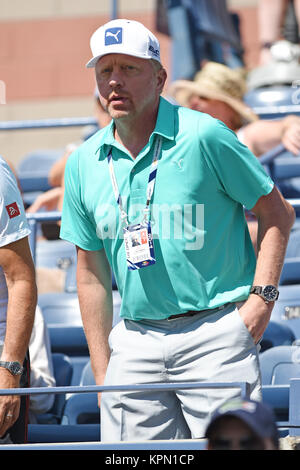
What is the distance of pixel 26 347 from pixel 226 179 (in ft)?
2.50

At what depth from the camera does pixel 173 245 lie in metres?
2.42

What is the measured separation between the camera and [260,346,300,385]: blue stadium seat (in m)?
3.16

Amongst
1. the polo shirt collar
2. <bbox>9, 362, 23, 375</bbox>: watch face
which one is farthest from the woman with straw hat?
<bbox>9, 362, 23, 375</bbox>: watch face

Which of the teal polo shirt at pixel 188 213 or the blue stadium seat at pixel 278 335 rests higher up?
the teal polo shirt at pixel 188 213

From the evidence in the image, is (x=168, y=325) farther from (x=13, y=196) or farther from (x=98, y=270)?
(x=13, y=196)

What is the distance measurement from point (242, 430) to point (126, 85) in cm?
124

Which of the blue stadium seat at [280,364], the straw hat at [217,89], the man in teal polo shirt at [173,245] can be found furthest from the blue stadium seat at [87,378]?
the straw hat at [217,89]

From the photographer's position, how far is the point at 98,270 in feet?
8.77

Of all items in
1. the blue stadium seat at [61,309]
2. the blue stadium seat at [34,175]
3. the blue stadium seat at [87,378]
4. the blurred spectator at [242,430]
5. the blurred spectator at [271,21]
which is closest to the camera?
the blurred spectator at [242,430]

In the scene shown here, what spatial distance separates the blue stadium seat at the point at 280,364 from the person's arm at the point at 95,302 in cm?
76

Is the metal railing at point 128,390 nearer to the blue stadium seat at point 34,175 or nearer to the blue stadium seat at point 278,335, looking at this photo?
the blue stadium seat at point 278,335

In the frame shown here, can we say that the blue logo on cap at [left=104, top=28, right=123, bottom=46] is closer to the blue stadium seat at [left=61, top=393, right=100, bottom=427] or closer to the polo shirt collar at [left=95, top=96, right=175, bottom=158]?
the polo shirt collar at [left=95, top=96, right=175, bottom=158]

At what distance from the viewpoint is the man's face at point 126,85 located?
2484mm

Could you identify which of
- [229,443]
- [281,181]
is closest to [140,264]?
[229,443]
